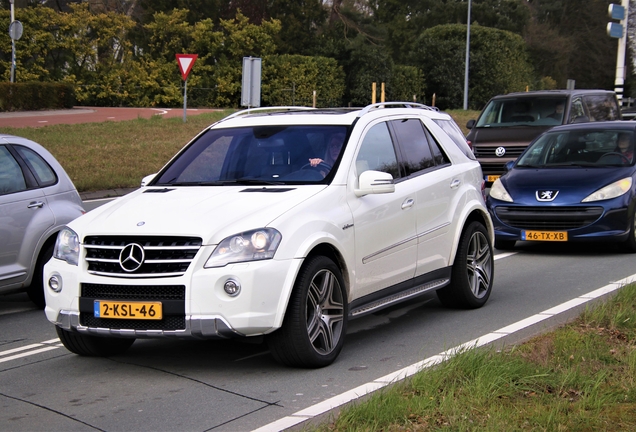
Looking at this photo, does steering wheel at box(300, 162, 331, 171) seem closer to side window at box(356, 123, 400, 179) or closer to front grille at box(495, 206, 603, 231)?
side window at box(356, 123, 400, 179)

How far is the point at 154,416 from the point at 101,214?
1.78 meters

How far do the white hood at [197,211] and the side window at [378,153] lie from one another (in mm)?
670

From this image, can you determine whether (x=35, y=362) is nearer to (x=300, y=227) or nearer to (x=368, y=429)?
(x=300, y=227)

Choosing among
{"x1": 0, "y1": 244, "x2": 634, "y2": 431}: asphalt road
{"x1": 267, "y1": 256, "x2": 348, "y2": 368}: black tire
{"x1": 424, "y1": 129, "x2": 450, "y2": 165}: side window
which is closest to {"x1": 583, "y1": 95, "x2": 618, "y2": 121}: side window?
{"x1": 0, "y1": 244, "x2": 634, "y2": 431}: asphalt road

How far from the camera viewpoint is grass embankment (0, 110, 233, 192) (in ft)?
68.2

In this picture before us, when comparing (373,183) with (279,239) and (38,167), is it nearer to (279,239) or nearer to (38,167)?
(279,239)

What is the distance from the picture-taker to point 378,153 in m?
7.78

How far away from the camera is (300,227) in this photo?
645cm

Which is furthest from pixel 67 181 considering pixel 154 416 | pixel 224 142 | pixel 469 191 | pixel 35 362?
pixel 154 416

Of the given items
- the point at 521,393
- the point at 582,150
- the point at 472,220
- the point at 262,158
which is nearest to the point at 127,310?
the point at 262,158

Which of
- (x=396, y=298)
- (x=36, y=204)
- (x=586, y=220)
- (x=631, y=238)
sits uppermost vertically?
(x=36, y=204)

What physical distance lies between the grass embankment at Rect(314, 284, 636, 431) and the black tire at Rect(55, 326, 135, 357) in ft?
7.89

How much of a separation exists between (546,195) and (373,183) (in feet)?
18.2

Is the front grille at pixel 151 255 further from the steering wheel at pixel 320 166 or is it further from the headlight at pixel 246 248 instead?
the steering wheel at pixel 320 166
